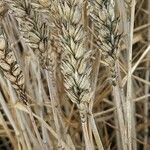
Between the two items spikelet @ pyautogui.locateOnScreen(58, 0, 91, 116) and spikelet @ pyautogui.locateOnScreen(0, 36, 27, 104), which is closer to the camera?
spikelet @ pyautogui.locateOnScreen(58, 0, 91, 116)

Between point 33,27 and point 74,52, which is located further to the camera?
point 33,27

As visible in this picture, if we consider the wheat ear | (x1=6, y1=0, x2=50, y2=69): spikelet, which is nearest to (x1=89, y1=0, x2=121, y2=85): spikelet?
the wheat ear

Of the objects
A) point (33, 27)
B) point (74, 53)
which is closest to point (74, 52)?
point (74, 53)

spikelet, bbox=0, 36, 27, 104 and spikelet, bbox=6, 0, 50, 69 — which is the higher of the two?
spikelet, bbox=6, 0, 50, 69

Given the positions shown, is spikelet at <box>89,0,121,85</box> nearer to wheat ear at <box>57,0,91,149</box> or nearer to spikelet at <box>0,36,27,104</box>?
wheat ear at <box>57,0,91,149</box>

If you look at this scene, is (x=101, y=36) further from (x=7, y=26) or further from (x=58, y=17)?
(x=7, y=26)

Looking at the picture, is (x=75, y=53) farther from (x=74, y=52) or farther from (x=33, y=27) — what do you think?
(x=33, y=27)
